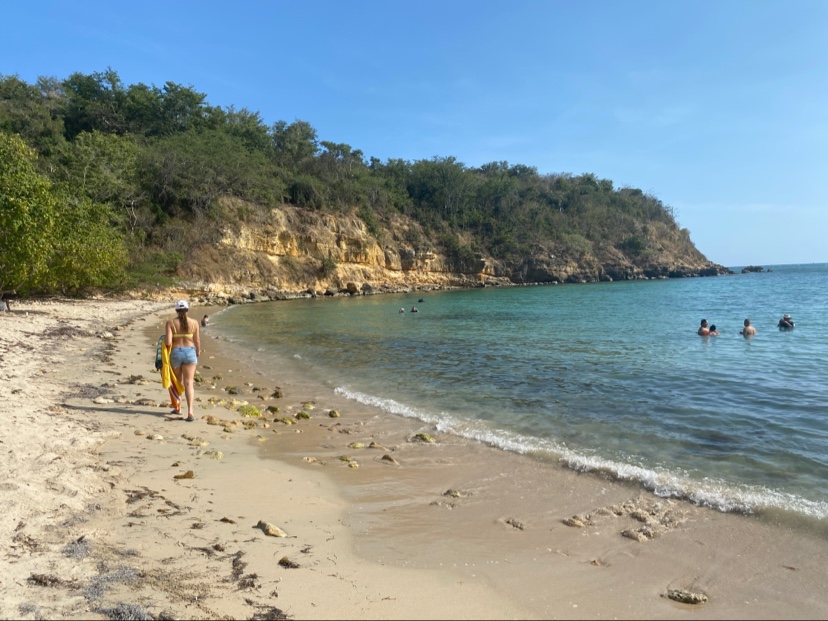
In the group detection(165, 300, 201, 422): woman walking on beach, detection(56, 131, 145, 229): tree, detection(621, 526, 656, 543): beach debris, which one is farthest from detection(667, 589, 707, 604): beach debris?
detection(56, 131, 145, 229): tree

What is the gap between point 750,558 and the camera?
4.16 m

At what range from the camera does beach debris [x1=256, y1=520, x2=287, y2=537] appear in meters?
4.11

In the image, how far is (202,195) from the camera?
48312 millimetres

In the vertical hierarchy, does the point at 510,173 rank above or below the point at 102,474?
above

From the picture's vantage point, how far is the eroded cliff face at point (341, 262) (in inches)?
1918

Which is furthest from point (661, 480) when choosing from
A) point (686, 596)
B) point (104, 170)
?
point (104, 170)

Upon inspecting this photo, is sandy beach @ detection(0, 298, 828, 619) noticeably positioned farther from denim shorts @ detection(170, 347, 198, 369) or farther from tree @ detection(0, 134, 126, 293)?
tree @ detection(0, 134, 126, 293)

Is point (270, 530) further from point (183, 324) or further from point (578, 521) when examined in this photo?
point (183, 324)

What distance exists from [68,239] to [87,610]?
82.9 feet

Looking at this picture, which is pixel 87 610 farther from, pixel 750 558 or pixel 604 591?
pixel 750 558

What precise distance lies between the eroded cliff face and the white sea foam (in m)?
40.8

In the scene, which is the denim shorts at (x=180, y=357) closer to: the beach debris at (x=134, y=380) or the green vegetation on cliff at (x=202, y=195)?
the beach debris at (x=134, y=380)

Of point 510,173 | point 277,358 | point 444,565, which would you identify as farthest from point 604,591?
point 510,173

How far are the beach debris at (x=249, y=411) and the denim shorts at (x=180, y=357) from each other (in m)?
1.28
